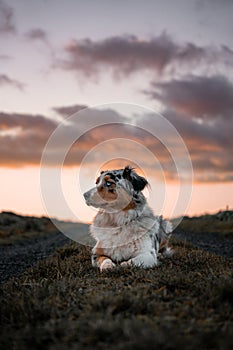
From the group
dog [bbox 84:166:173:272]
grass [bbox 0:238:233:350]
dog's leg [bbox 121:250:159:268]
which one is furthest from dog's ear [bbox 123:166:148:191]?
grass [bbox 0:238:233:350]

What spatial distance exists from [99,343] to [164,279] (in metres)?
2.39

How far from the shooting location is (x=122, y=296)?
5465 millimetres

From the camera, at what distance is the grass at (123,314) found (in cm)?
433

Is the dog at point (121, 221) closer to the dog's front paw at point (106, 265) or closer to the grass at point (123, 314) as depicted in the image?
the dog's front paw at point (106, 265)

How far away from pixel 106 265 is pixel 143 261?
2.63 feet

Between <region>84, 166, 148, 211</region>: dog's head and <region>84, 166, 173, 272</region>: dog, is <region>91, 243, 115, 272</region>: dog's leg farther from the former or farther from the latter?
<region>84, 166, 148, 211</region>: dog's head

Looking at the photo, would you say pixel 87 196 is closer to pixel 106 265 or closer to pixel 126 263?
pixel 106 265

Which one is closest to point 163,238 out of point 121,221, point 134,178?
point 121,221

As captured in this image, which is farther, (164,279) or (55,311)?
(164,279)

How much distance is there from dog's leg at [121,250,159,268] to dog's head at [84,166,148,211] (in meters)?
1.20

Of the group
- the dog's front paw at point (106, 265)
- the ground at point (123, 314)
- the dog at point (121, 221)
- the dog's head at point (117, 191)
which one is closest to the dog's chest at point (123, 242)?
the dog at point (121, 221)

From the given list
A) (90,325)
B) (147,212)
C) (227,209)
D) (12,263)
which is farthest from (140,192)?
(227,209)

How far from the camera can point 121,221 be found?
942cm

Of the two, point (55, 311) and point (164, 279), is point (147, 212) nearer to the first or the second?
point (164, 279)
